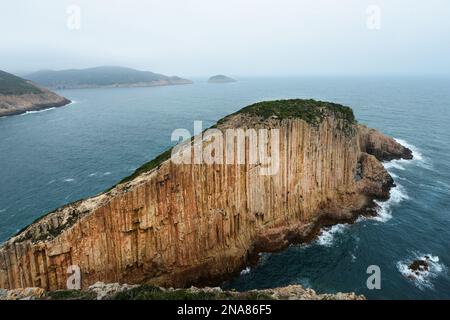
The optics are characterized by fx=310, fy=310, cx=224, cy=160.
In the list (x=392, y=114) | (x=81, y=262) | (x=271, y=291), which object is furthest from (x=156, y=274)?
(x=392, y=114)

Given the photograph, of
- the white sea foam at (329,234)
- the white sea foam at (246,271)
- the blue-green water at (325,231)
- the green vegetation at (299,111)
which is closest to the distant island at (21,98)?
the blue-green water at (325,231)

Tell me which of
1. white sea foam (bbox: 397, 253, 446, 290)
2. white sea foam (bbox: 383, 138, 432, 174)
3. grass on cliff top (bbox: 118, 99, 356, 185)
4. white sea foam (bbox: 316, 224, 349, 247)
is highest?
grass on cliff top (bbox: 118, 99, 356, 185)

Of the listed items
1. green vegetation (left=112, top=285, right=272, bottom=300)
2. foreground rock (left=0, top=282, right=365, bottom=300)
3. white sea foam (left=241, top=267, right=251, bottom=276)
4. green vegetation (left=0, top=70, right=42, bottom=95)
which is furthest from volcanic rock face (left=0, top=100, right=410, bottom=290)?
green vegetation (left=0, top=70, right=42, bottom=95)

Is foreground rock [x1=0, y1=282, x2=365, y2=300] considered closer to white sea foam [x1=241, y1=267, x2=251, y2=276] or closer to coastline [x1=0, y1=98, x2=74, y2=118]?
white sea foam [x1=241, y1=267, x2=251, y2=276]

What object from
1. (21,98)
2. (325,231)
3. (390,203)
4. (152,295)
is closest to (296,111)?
(325,231)

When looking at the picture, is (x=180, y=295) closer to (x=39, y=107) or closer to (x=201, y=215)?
(x=201, y=215)
